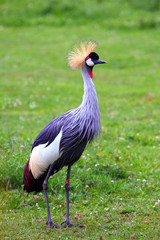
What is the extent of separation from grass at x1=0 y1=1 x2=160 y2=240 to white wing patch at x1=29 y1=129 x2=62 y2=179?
2.16ft

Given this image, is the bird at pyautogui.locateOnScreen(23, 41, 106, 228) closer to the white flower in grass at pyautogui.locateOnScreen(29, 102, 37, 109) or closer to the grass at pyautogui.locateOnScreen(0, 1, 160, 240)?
the grass at pyautogui.locateOnScreen(0, 1, 160, 240)

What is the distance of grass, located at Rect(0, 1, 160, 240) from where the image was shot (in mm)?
4949

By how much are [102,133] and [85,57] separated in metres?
3.69

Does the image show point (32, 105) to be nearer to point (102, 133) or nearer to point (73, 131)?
point (102, 133)

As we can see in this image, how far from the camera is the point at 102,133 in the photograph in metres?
8.17

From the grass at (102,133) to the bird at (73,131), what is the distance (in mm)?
256

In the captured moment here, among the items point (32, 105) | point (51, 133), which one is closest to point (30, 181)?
point (51, 133)

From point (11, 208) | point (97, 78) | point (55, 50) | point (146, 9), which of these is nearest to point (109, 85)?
point (97, 78)

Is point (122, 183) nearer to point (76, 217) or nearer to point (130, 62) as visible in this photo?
point (76, 217)

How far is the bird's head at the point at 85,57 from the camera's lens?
15.2 feet

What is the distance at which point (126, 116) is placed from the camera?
9.60m

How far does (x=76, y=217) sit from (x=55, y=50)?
12369mm

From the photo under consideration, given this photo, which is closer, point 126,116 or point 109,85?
point 126,116

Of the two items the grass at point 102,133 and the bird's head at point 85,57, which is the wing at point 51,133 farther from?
the grass at point 102,133
